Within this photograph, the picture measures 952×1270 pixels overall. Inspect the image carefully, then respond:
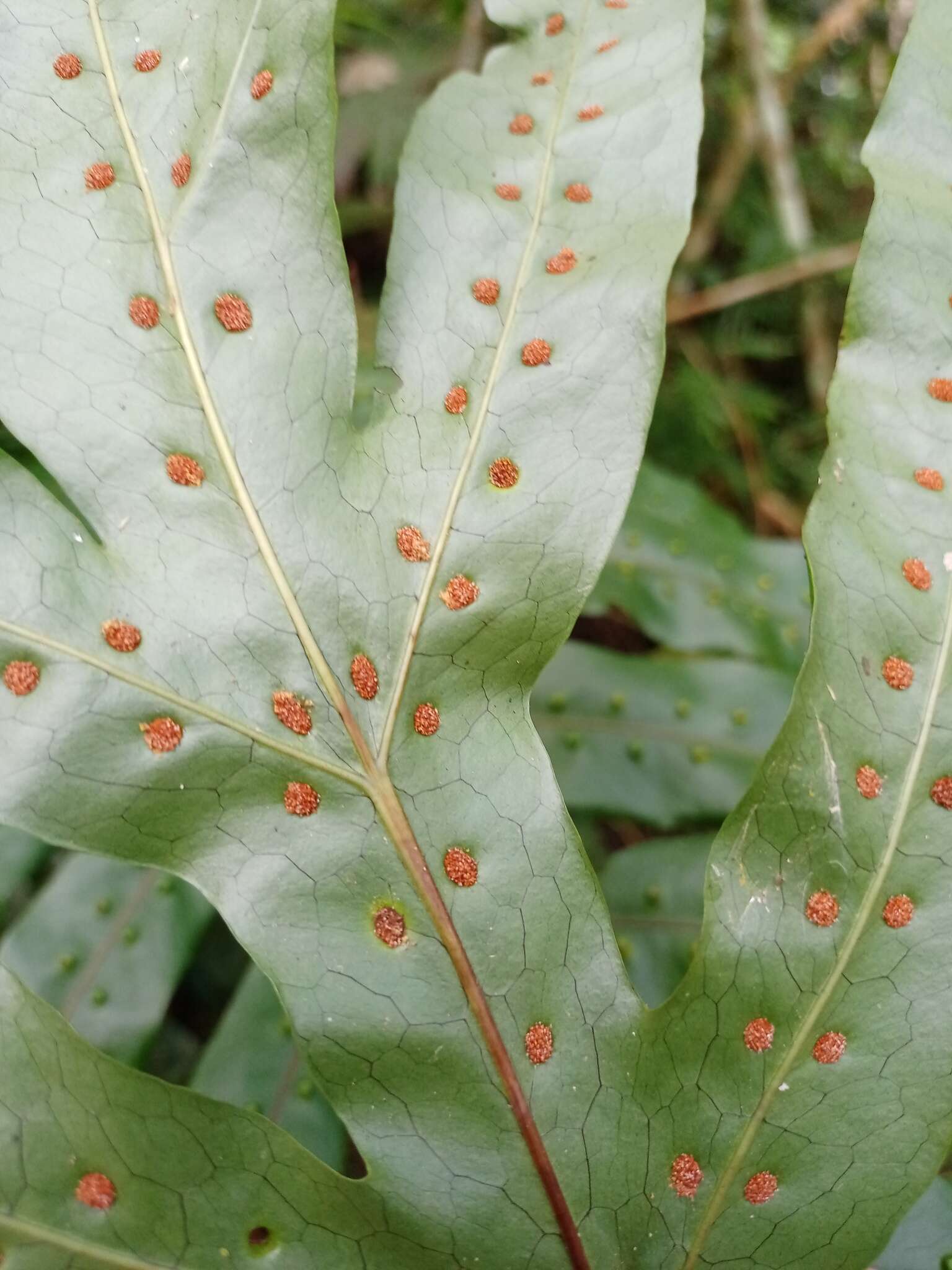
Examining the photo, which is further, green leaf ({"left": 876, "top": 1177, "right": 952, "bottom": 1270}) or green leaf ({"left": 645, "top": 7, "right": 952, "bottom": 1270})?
green leaf ({"left": 876, "top": 1177, "right": 952, "bottom": 1270})

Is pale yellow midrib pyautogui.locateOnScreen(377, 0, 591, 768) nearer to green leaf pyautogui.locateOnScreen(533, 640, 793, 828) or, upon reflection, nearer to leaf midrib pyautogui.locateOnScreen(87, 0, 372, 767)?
leaf midrib pyautogui.locateOnScreen(87, 0, 372, 767)

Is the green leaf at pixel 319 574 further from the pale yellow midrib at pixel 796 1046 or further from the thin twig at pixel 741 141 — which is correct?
the thin twig at pixel 741 141

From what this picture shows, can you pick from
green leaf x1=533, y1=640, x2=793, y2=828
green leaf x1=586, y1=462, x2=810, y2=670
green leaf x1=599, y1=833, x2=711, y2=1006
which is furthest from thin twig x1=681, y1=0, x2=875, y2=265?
green leaf x1=599, y1=833, x2=711, y2=1006

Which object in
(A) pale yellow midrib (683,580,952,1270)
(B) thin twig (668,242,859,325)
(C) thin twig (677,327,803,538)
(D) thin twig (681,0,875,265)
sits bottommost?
(A) pale yellow midrib (683,580,952,1270)

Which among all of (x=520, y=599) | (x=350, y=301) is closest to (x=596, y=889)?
(x=520, y=599)

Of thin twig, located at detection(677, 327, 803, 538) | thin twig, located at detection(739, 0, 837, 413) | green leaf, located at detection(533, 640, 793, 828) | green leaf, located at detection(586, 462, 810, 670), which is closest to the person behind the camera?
green leaf, located at detection(533, 640, 793, 828)

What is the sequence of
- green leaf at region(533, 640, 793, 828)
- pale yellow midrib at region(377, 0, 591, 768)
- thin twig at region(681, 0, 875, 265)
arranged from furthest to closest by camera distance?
thin twig at region(681, 0, 875, 265) → green leaf at region(533, 640, 793, 828) → pale yellow midrib at region(377, 0, 591, 768)

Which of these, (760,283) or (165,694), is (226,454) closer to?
(165,694)
